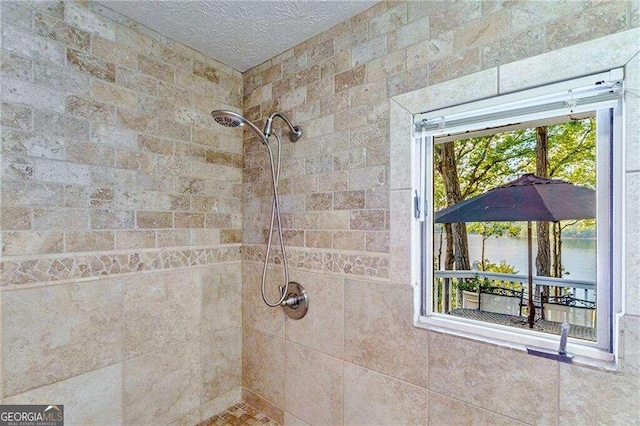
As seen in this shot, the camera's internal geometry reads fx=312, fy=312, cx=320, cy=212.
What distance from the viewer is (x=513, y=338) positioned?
1153 mm

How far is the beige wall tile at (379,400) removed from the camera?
52.8 inches

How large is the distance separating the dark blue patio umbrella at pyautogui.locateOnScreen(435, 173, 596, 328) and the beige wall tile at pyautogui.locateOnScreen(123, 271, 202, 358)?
1527 millimetres

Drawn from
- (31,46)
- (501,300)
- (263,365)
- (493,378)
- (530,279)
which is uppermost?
(31,46)

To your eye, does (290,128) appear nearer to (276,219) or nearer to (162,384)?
(276,219)

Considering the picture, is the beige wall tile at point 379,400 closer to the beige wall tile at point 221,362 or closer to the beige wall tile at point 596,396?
the beige wall tile at point 596,396

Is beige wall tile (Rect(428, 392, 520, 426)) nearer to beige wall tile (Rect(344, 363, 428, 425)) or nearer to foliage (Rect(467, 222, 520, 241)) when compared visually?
beige wall tile (Rect(344, 363, 428, 425))

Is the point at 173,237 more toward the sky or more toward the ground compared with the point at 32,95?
more toward the ground

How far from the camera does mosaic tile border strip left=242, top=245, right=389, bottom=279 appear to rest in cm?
147

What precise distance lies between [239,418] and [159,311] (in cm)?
85

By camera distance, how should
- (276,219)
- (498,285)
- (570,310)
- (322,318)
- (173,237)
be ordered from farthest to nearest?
(276,219), (173,237), (322,318), (498,285), (570,310)

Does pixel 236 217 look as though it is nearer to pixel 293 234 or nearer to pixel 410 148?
pixel 293 234

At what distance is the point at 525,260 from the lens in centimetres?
125

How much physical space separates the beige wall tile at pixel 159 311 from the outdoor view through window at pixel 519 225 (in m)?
1.37

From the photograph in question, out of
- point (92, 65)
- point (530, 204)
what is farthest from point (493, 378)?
point (92, 65)
